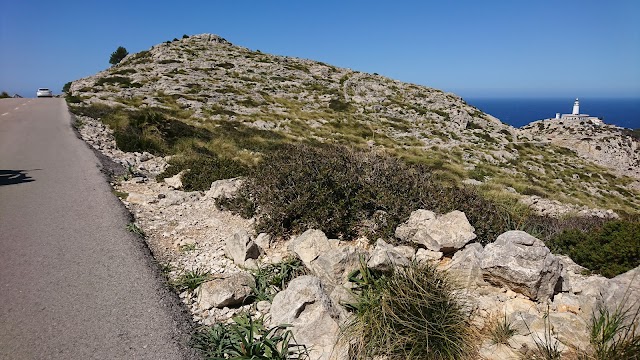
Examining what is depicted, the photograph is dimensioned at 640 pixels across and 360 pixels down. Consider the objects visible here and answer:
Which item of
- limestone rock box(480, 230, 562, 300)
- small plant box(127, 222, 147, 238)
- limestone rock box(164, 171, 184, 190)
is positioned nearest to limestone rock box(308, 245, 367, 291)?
limestone rock box(480, 230, 562, 300)

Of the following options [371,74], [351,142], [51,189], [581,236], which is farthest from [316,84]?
[581,236]

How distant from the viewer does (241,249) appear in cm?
755

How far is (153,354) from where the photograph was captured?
4.90 metres

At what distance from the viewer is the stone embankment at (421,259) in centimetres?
484

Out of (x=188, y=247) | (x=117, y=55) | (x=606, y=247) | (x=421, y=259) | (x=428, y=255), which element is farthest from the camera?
(x=117, y=55)

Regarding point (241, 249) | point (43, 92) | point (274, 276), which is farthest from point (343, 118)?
point (43, 92)

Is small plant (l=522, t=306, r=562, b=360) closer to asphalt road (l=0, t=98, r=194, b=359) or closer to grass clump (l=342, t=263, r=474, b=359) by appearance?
grass clump (l=342, t=263, r=474, b=359)

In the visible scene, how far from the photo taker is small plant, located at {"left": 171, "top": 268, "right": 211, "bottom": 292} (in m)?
6.68

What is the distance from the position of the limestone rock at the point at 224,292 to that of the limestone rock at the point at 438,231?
3.10 m

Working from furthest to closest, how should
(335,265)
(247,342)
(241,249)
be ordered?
(241,249), (335,265), (247,342)

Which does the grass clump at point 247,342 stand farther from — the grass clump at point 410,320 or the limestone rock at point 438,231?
the limestone rock at point 438,231

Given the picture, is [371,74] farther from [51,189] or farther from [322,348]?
[322,348]

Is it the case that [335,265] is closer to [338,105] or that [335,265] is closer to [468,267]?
[468,267]

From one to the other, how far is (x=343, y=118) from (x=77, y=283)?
1524 inches
